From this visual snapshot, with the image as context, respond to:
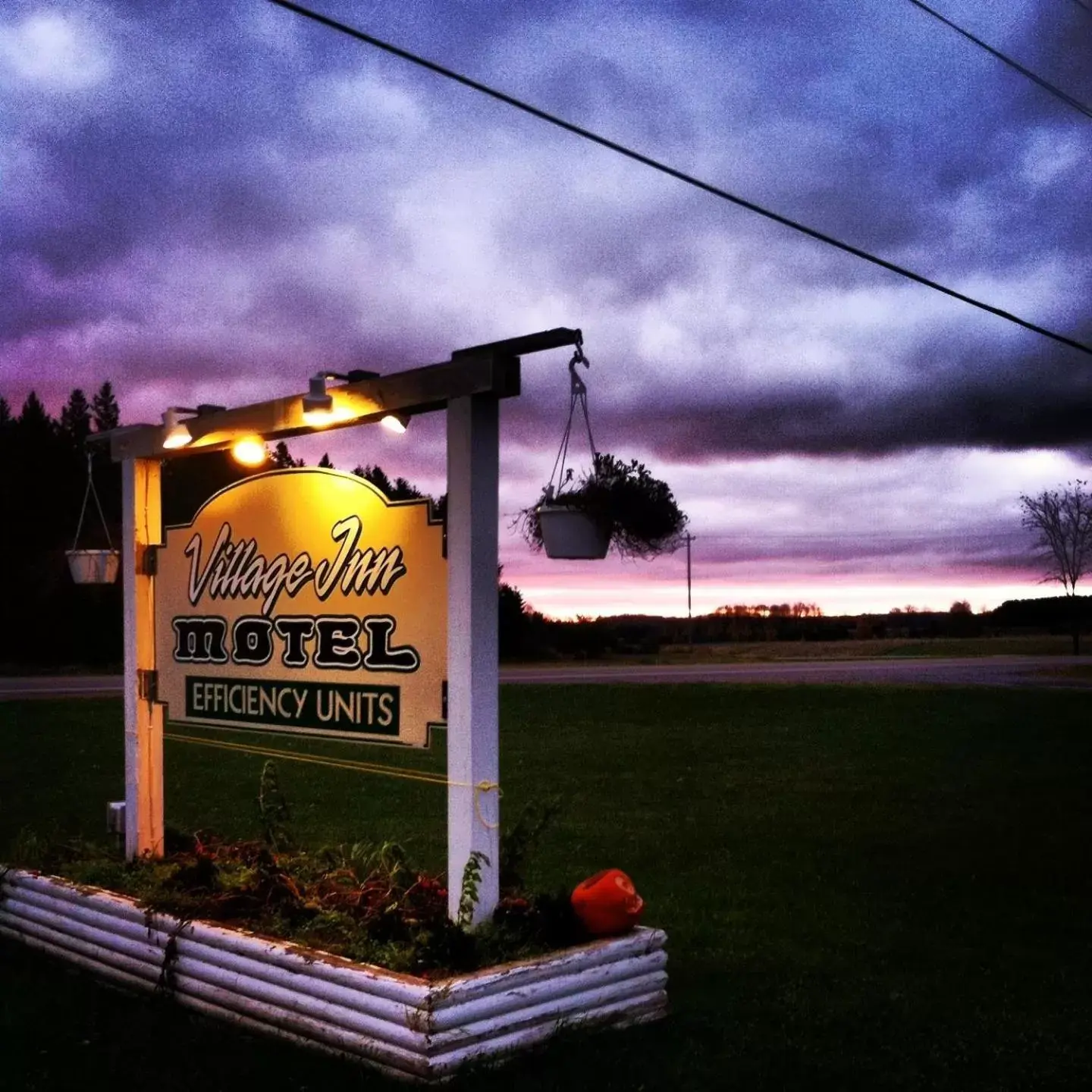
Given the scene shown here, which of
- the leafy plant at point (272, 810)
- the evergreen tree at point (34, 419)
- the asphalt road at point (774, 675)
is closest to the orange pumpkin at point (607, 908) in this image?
the leafy plant at point (272, 810)

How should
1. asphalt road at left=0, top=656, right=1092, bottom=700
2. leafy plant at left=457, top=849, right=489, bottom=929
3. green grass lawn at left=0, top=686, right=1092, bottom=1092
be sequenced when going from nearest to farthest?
green grass lawn at left=0, top=686, right=1092, bottom=1092, leafy plant at left=457, top=849, right=489, bottom=929, asphalt road at left=0, top=656, right=1092, bottom=700

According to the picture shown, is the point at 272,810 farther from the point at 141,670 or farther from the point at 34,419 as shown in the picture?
the point at 34,419

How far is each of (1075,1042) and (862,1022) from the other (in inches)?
36.0

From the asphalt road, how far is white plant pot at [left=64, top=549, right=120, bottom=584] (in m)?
17.9

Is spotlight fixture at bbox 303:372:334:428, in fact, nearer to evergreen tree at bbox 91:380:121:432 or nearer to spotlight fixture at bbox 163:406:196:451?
spotlight fixture at bbox 163:406:196:451

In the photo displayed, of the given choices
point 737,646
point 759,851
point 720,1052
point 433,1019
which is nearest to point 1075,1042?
point 720,1052

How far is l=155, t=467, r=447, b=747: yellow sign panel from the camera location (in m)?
6.35

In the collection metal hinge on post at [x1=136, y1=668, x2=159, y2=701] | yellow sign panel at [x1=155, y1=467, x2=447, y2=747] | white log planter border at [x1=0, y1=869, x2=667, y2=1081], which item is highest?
yellow sign panel at [x1=155, y1=467, x2=447, y2=747]

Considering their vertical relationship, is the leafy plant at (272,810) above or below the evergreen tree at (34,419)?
below

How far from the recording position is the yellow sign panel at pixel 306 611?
6.35 metres

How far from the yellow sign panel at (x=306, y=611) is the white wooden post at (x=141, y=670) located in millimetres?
142

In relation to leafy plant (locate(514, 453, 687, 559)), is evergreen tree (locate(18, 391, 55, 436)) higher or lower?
higher

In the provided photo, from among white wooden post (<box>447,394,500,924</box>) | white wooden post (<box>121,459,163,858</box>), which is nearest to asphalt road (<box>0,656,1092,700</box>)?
white wooden post (<box>121,459,163,858</box>)

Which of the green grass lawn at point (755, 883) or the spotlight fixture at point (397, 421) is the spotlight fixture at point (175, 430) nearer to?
the spotlight fixture at point (397, 421)
